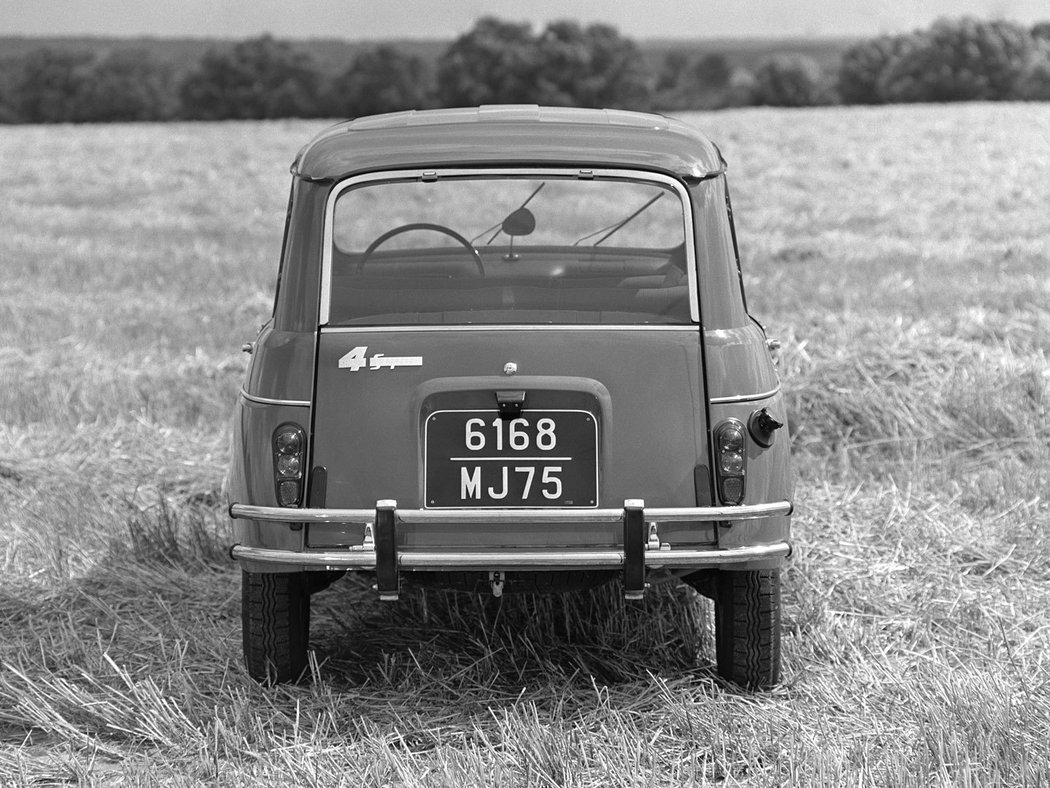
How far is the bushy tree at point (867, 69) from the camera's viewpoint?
72.1 metres

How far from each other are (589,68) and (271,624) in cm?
7361

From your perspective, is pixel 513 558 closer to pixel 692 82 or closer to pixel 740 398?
pixel 740 398

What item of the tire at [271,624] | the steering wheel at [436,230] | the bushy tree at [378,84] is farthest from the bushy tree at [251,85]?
the tire at [271,624]

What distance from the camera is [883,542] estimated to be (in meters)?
5.45

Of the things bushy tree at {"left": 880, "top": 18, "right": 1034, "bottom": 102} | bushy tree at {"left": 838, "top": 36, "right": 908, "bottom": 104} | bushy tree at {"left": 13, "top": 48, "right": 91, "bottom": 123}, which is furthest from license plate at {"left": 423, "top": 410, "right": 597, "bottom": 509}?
bushy tree at {"left": 13, "top": 48, "right": 91, "bottom": 123}

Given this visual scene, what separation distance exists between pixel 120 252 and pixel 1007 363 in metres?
11.7

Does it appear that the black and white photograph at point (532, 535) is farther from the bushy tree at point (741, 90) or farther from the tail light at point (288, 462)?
the bushy tree at point (741, 90)

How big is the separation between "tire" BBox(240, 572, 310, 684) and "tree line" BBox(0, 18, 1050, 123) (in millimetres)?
66920

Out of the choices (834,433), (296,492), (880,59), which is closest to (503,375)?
(296,492)

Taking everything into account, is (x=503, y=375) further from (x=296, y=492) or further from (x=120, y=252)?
(x=120, y=252)

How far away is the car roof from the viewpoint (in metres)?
4.06

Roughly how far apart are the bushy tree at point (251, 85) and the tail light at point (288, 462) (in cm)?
7268

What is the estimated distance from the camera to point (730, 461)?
153 inches

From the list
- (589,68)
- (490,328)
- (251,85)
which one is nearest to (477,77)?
(589,68)
